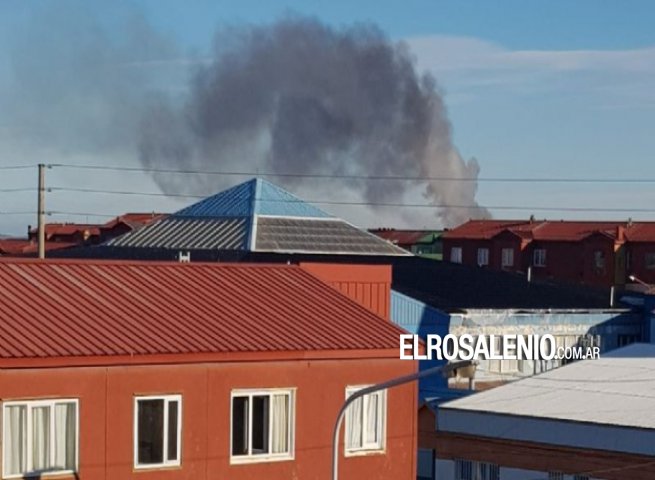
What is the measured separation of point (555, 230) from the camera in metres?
113

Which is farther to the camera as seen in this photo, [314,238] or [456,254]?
[456,254]

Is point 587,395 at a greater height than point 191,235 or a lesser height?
lesser

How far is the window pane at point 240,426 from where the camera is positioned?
24.3 meters

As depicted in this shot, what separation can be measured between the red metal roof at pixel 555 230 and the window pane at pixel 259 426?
85.6 m

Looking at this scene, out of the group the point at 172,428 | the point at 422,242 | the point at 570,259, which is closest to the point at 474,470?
the point at 172,428

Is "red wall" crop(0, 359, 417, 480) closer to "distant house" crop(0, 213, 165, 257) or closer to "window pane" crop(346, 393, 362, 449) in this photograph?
"window pane" crop(346, 393, 362, 449)

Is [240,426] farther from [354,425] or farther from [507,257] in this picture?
[507,257]

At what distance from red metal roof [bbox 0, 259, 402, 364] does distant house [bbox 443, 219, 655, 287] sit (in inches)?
3182

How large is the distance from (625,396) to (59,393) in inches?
1025

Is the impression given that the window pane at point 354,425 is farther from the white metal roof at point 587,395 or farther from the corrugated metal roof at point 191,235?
the corrugated metal roof at point 191,235

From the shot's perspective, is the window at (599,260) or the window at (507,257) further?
the window at (507,257)

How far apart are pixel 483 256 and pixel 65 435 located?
9598cm

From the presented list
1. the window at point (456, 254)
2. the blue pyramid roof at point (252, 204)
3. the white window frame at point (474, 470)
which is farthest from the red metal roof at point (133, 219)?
the white window frame at point (474, 470)

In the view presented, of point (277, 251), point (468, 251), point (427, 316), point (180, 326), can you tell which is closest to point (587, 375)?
point (427, 316)
